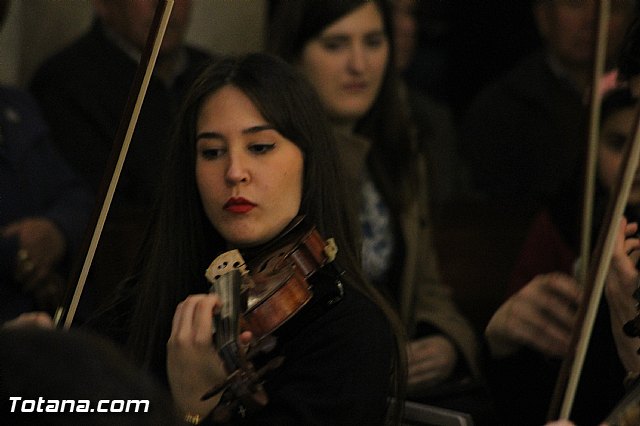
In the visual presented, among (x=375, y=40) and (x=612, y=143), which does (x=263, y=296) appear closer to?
(x=612, y=143)

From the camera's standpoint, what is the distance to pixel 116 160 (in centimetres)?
182

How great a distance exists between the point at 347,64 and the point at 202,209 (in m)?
0.72

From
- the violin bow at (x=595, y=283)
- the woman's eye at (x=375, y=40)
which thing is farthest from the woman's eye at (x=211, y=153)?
the woman's eye at (x=375, y=40)

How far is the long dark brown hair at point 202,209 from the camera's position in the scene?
6.02 ft

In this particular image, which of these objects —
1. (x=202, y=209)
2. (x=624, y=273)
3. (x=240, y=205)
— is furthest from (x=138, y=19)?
(x=624, y=273)

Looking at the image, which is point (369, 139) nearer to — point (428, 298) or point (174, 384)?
point (428, 298)

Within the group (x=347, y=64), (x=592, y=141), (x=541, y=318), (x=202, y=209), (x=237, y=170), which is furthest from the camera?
(x=347, y=64)

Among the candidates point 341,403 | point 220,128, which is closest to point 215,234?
point 220,128

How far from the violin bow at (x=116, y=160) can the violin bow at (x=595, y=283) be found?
2.02 feet

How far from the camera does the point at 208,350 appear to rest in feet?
5.50

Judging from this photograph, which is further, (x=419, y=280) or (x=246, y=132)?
(x=419, y=280)

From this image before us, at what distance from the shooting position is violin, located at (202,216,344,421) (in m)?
1.64

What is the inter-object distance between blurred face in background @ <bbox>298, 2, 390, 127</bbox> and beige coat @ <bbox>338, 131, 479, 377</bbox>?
0.20 feet

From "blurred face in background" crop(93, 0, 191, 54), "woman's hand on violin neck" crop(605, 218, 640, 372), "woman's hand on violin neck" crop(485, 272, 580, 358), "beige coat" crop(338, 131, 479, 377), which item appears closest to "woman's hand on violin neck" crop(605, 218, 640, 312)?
"woman's hand on violin neck" crop(605, 218, 640, 372)
